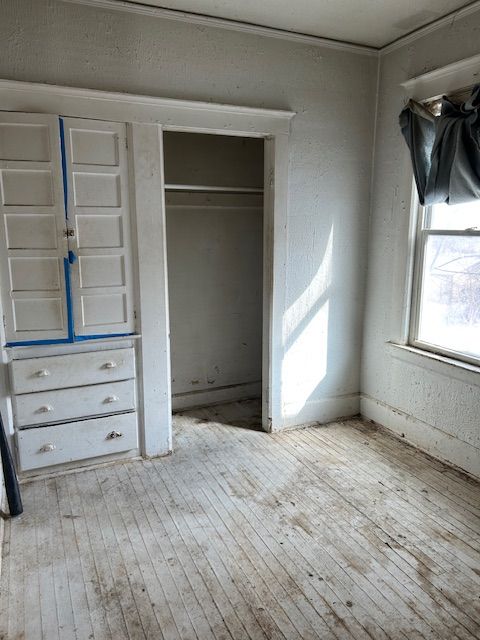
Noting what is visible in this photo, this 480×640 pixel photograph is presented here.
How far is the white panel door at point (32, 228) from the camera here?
2551 millimetres

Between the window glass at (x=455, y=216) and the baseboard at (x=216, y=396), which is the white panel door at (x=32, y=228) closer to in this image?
the baseboard at (x=216, y=396)

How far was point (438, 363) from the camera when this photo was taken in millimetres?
3084

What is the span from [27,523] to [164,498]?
708 mm

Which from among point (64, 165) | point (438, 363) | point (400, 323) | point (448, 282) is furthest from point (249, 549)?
point (64, 165)

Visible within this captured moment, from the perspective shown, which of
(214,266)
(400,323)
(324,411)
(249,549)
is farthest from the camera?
Result: (214,266)

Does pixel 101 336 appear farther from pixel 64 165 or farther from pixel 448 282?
pixel 448 282

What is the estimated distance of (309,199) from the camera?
3.35m

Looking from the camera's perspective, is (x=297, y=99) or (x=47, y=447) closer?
(x=47, y=447)

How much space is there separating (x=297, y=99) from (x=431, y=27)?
2.95 feet

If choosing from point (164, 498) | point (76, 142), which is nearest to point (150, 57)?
point (76, 142)

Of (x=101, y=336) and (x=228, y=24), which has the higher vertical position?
(x=228, y=24)

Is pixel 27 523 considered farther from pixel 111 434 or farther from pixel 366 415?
pixel 366 415

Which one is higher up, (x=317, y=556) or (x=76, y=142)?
(x=76, y=142)

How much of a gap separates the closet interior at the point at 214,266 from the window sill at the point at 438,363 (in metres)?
1.31
